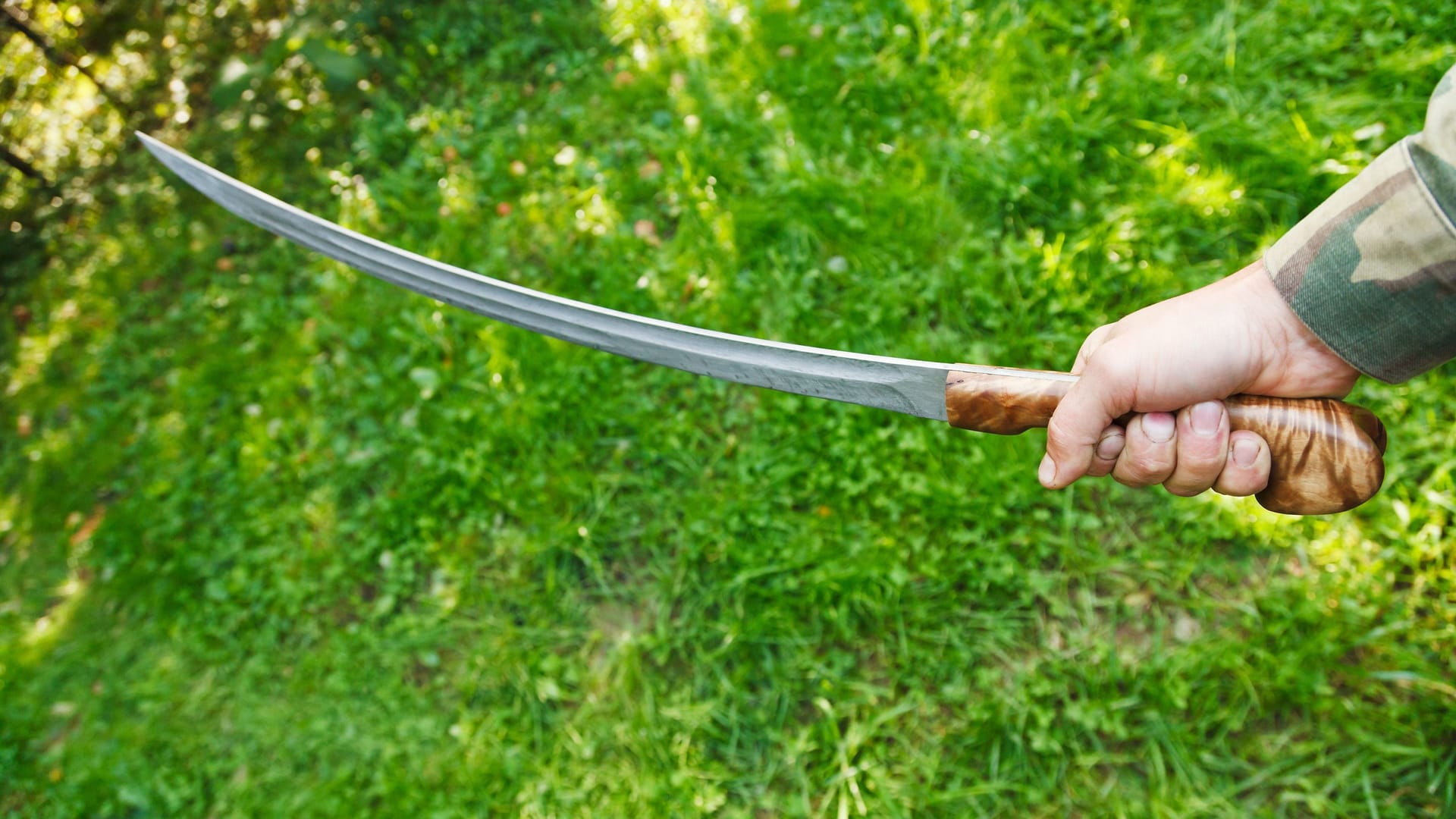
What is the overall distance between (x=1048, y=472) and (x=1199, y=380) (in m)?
0.36

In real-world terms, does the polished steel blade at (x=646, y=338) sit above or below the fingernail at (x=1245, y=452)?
above

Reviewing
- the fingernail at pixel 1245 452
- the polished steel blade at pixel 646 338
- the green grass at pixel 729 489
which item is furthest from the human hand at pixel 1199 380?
the green grass at pixel 729 489

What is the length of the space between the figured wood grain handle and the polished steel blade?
43mm

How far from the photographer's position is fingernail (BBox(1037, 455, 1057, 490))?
1.75 meters

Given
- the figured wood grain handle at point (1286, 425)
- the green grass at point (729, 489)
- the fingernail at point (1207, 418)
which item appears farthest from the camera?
the green grass at point (729, 489)

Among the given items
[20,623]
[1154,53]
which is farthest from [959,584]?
[20,623]

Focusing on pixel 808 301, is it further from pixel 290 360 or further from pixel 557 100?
pixel 290 360

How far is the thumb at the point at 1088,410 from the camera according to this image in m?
1.61

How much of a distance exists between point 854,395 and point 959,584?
1.15m

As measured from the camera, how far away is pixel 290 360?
3.60 m

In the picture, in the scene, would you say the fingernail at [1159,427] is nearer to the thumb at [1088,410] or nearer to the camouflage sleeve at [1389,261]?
the thumb at [1088,410]

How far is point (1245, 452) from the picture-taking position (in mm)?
1566

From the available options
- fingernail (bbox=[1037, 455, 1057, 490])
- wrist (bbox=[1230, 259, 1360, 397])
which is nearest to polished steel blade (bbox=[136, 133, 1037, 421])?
fingernail (bbox=[1037, 455, 1057, 490])

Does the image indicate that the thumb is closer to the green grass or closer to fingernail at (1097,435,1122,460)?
fingernail at (1097,435,1122,460)
